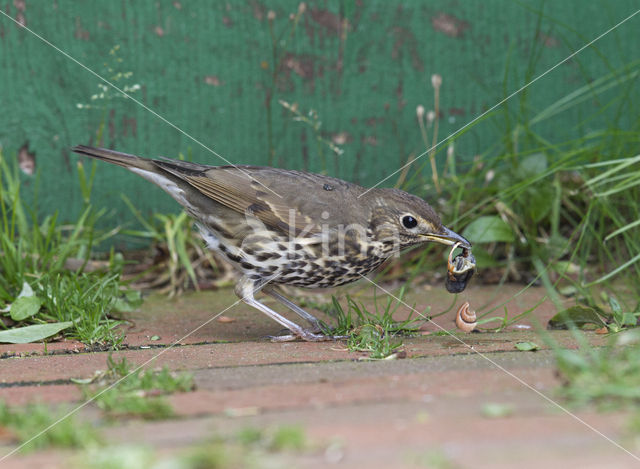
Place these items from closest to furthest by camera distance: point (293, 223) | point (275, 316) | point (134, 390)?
point (134, 390) < point (293, 223) < point (275, 316)

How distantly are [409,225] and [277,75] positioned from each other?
2081mm

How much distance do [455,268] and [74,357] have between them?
6.31ft

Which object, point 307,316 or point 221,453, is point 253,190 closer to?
point 307,316

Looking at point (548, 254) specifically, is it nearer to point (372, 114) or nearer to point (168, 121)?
point (372, 114)

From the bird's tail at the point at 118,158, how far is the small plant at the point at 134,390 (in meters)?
1.72

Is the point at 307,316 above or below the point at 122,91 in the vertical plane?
below

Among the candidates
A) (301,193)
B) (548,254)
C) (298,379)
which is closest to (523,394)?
(298,379)

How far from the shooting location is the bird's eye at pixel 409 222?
3820mm

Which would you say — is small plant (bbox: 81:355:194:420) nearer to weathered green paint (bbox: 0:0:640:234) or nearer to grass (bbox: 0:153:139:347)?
grass (bbox: 0:153:139:347)

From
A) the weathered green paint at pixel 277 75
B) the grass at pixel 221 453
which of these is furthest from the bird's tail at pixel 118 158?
the grass at pixel 221 453

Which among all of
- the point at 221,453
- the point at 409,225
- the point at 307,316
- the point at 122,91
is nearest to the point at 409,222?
the point at 409,225

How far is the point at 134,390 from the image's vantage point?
2172mm

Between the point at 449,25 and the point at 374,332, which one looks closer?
the point at 374,332

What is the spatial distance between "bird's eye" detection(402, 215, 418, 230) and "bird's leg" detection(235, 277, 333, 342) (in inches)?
27.8
